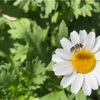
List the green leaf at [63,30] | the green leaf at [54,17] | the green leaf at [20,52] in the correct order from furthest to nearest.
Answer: the green leaf at [54,17], the green leaf at [20,52], the green leaf at [63,30]

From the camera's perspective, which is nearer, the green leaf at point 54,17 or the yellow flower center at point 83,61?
the yellow flower center at point 83,61

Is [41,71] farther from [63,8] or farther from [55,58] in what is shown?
[63,8]

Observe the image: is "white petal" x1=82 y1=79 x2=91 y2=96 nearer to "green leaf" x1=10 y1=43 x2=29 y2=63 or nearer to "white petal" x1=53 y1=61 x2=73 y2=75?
"white petal" x1=53 y1=61 x2=73 y2=75

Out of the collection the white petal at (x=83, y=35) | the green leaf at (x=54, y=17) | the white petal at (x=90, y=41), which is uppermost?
Result: the green leaf at (x=54, y=17)

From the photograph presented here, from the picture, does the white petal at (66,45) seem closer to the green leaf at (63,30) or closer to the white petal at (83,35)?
the white petal at (83,35)

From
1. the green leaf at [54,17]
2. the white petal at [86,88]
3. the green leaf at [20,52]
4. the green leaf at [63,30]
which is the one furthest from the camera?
the green leaf at [54,17]

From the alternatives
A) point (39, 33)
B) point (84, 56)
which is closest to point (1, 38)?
point (39, 33)

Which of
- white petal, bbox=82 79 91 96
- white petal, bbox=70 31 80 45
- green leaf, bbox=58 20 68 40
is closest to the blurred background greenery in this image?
green leaf, bbox=58 20 68 40

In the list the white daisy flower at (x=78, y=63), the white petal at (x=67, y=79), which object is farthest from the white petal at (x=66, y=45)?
the white petal at (x=67, y=79)
